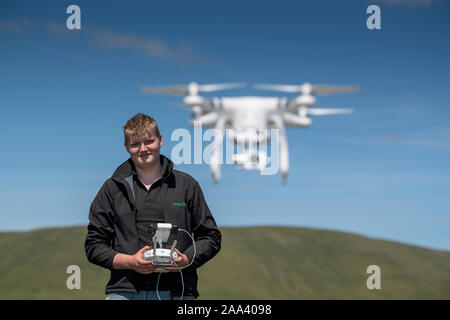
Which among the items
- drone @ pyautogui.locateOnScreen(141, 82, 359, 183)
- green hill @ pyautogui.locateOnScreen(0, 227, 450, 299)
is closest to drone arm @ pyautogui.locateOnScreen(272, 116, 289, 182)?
drone @ pyautogui.locateOnScreen(141, 82, 359, 183)

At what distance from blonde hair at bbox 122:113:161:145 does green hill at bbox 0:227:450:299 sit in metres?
Result: 94.7

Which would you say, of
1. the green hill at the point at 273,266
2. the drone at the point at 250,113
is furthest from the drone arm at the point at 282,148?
the green hill at the point at 273,266

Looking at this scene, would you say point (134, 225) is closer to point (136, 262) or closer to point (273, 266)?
point (136, 262)

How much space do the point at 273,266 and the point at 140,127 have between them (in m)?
122

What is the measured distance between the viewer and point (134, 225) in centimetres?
516

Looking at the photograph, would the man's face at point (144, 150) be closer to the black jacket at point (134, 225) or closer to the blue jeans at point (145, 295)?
the black jacket at point (134, 225)

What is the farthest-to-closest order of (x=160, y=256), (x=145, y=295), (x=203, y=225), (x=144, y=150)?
1. (x=203, y=225)
2. (x=144, y=150)
3. (x=145, y=295)
4. (x=160, y=256)

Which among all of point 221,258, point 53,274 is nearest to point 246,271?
point 221,258

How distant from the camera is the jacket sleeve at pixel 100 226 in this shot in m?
5.16

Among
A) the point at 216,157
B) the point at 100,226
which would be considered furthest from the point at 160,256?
the point at 216,157

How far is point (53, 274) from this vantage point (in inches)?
4245
